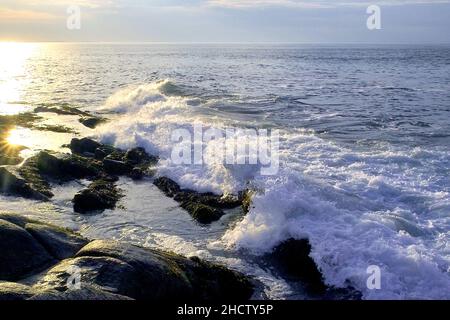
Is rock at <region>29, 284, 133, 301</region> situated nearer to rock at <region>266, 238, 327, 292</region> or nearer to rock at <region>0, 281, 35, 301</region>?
rock at <region>0, 281, 35, 301</region>

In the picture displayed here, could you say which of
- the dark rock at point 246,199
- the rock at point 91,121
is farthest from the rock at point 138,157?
the rock at point 91,121

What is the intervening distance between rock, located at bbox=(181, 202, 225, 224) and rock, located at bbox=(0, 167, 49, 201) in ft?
15.9

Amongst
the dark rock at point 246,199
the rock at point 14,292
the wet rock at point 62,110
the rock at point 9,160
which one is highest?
the wet rock at point 62,110

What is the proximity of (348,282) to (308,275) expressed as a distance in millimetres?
835

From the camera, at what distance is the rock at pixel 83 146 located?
20.8 m

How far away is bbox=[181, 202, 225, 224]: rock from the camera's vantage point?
12898mm

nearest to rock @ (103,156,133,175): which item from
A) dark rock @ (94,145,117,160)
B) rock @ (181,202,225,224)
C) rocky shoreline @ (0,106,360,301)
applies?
dark rock @ (94,145,117,160)

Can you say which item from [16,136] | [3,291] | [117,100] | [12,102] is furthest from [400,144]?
[12,102]

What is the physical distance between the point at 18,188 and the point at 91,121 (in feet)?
45.3

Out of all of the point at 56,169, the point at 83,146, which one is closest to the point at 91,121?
the point at 83,146

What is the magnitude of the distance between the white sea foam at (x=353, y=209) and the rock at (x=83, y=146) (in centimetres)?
254

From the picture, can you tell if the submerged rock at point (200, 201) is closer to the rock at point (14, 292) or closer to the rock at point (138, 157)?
the rock at point (138, 157)

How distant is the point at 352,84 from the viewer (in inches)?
1789
